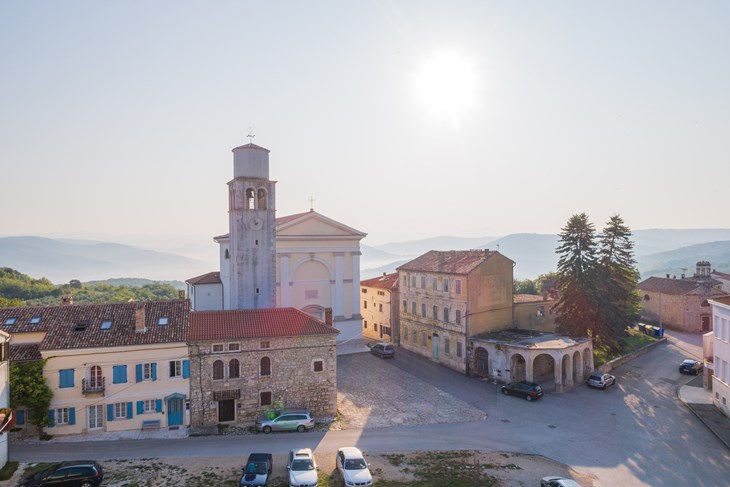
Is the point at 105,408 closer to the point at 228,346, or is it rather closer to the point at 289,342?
the point at 228,346

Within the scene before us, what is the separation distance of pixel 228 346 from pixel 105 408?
25.2 feet

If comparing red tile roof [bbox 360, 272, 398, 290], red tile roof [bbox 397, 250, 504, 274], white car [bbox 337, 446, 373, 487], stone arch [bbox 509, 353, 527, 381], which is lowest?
white car [bbox 337, 446, 373, 487]

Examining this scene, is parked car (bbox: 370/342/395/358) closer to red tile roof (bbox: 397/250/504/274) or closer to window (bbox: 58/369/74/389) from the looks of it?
red tile roof (bbox: 397/250/504/274)

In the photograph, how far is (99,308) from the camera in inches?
1191

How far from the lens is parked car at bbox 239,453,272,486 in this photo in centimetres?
2091

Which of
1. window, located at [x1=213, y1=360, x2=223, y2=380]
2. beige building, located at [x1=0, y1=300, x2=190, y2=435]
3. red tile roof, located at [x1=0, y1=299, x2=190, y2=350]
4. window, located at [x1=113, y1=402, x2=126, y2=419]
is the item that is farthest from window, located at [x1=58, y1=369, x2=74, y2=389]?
window, located at [x1=213, y1=360, x2=223, y2=380]

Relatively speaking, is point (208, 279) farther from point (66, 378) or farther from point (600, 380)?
point (600, 380)

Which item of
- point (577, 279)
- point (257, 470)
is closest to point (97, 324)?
point (257, 470)

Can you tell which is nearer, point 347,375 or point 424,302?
point 347,375

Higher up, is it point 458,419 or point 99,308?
point 99,308

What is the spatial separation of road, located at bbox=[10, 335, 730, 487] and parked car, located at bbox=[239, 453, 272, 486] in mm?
2772

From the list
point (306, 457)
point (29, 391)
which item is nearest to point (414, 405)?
point (306, 457)

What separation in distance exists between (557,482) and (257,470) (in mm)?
13496

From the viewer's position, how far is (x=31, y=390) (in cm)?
2562
